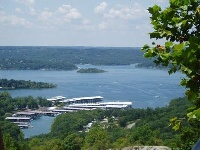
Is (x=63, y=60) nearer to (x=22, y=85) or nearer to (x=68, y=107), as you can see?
(x=22, y=85)

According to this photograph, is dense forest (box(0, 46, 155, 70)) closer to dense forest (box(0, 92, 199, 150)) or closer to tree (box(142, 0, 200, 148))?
dense forest (box(0, 92, 199, 150))

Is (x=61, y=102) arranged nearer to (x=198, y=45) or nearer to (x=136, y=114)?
(x=136, y=114)

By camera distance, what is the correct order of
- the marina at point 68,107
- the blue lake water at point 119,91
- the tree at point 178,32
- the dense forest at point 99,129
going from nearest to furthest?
the tree at point 178,32 < the dense forest at point 99,129 < the marina at point 68,107 < the blue lake water at point 119,91

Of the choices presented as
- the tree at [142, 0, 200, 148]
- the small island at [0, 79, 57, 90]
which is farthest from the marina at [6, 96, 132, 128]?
the tree at [142, 0, 200, 148]

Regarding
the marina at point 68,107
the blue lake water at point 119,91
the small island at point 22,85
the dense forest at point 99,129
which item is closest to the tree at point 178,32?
the dense forest at point 99,129

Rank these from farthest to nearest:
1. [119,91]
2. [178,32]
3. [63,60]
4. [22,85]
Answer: [63,60], [22,85], [119,91], [178,32]

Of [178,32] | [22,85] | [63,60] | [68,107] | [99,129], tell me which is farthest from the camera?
[63,60]

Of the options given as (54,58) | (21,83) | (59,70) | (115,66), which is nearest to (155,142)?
(21,83)

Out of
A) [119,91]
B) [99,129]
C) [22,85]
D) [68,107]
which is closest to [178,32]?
[99,129]

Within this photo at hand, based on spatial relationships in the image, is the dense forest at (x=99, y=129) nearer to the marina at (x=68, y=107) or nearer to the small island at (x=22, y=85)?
the marina at (x=68, y=107)
